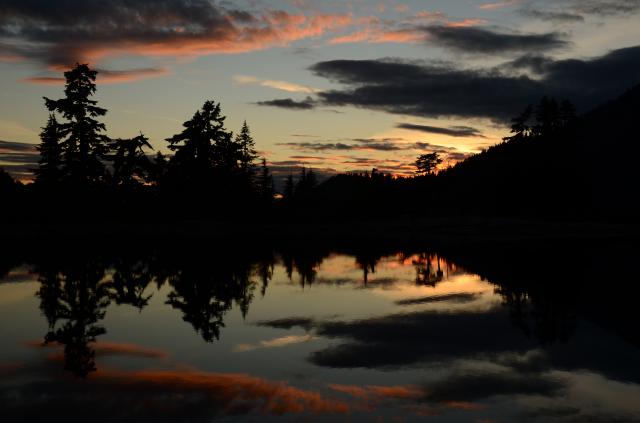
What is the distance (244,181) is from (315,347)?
6725 centimetres

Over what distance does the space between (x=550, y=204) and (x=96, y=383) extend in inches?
3814

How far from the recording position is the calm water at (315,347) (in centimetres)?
966

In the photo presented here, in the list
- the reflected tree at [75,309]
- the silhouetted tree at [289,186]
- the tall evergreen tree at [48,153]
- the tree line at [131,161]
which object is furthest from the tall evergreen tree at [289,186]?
the reflected tree at [75,309]

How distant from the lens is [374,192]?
399 feet

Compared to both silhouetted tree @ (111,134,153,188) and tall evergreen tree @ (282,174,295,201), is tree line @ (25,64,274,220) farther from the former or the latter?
tall evergreen tree @ (282,174,295,201)

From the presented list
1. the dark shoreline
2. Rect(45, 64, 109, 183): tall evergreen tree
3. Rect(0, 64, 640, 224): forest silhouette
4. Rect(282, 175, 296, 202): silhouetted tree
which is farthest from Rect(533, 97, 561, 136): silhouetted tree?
Rect(45, 64, 109, 183): tall evergreen tree

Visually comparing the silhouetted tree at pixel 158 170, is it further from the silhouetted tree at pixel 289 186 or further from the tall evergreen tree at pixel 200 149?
the silhouetted tree at pixel 289 186

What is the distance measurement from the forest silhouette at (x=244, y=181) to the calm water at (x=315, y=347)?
33220 millimetres

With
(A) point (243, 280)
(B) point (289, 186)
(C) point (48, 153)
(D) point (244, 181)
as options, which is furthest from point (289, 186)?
(A) point (243, 280)

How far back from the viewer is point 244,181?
8006 cm

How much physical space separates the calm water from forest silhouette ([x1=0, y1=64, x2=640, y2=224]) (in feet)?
109

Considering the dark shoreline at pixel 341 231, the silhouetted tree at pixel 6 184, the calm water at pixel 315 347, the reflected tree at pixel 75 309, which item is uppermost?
the silhouetted tree at pixel 6 184

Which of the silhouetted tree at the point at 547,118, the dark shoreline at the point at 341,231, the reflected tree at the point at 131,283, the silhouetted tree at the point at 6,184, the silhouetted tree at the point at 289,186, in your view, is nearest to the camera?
the reflected tree at the point at 131,283

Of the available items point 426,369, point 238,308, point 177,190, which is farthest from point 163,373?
point 177,190
